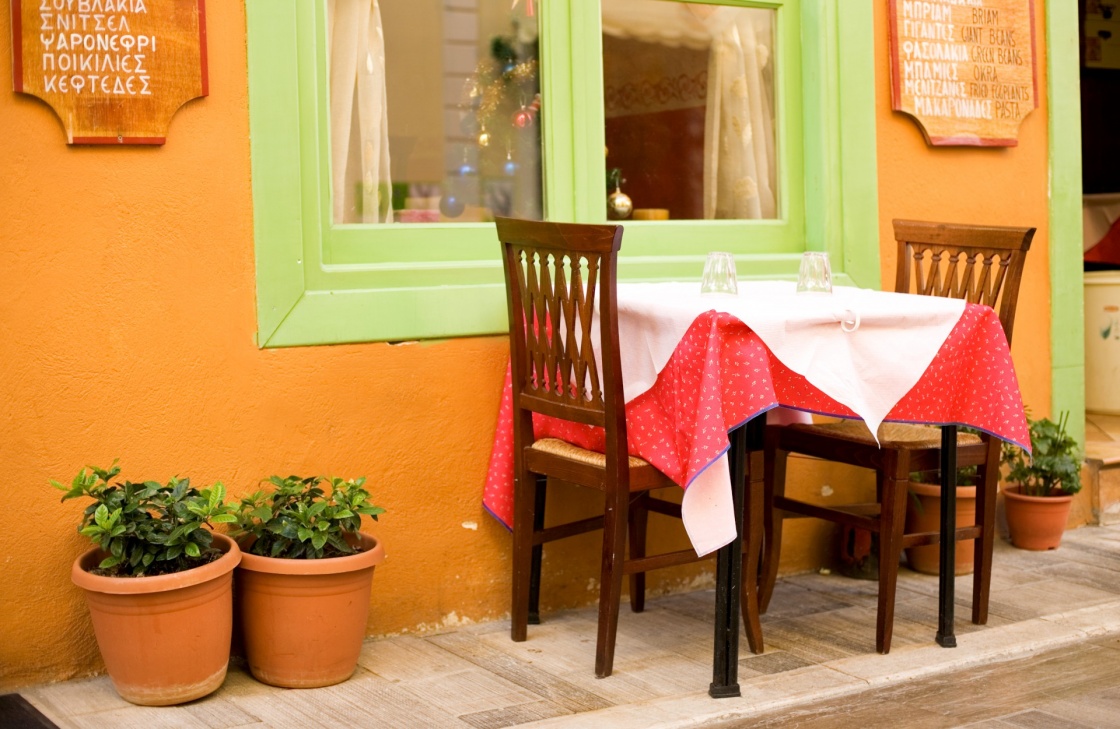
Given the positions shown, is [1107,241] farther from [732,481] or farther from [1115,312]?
[732,481]

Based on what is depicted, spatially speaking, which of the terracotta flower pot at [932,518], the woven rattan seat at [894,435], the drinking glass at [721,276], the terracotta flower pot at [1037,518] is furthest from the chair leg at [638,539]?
the terracotta flower pot at [1037,518]

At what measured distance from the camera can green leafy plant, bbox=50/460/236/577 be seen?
3076 millimetres

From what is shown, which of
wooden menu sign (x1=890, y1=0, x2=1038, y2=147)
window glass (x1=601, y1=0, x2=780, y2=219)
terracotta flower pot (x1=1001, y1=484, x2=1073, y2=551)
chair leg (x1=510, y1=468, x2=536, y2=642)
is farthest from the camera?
terracotta flower pot (x1=1001, y1=484, x2=1073, y2=551)

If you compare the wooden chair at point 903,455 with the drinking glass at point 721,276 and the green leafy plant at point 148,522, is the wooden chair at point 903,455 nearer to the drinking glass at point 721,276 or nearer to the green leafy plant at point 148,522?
the drinking glass at point 721,276

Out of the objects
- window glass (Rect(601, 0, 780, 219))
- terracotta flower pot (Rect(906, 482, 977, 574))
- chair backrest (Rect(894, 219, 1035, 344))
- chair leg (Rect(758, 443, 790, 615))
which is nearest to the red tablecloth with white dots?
chair backrest (Rect(894, 219, 1035, 344))

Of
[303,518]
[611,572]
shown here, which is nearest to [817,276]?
[611,572]

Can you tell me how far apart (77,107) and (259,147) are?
466mm

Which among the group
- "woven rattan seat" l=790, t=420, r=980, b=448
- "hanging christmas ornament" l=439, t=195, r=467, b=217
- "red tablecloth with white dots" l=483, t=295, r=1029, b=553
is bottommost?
"woven rattan seat" l=790, t=420, r=980, b=448

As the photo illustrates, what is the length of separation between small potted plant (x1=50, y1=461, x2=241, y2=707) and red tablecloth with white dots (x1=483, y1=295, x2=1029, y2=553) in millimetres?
995

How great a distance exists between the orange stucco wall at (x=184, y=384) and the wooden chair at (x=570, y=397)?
0.28 meters

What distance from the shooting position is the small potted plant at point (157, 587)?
9.97ft

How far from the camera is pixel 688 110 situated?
436 centimetres

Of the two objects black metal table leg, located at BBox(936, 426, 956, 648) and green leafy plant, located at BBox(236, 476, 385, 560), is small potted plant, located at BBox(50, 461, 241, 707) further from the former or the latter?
black metal table leg, located at BBox(936, 426, 956, 648)

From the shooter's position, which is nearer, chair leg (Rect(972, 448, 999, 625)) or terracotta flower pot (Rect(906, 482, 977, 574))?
chair leg (Rect(972, 448, 999, 625))
